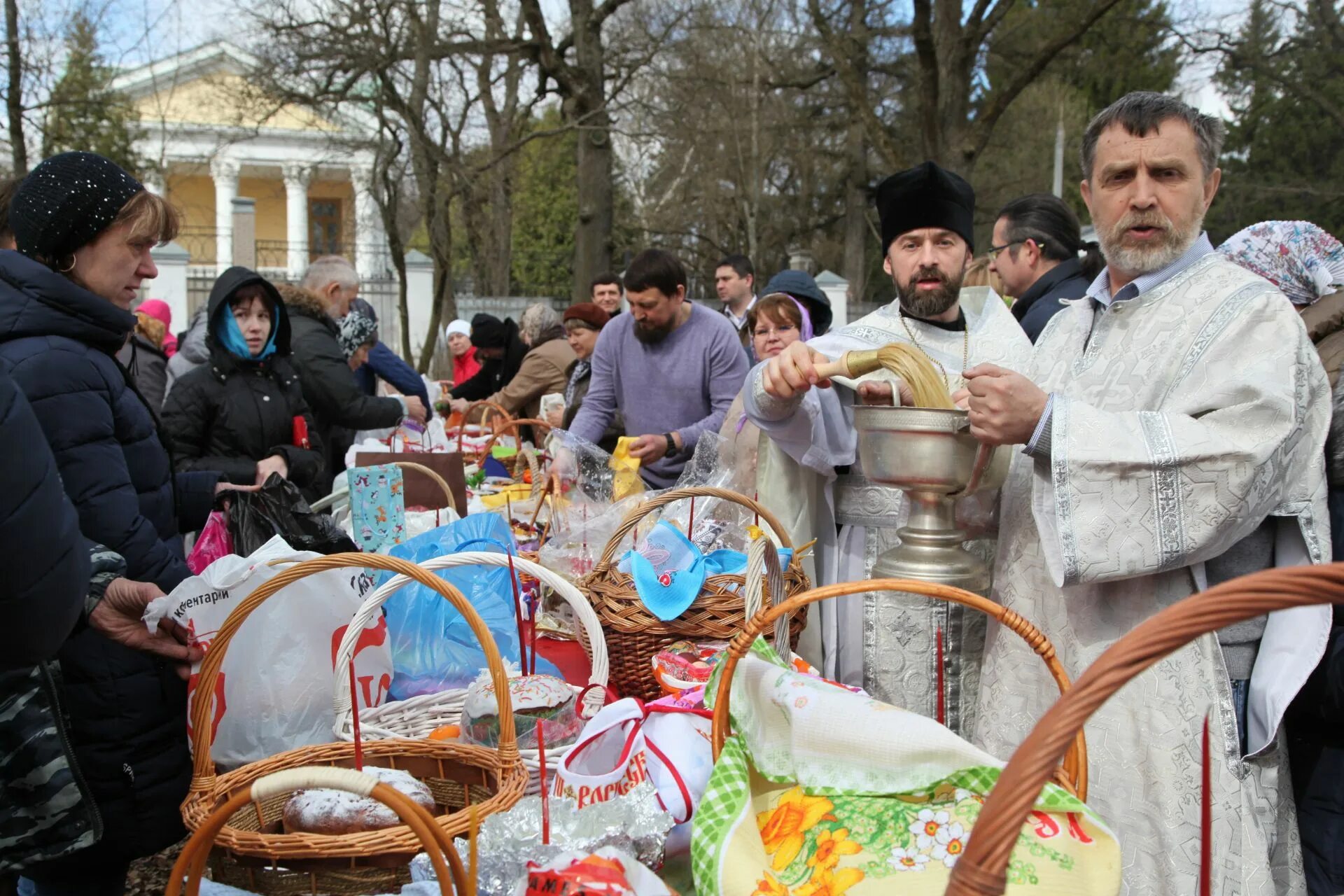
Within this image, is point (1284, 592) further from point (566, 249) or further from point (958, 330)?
point (566, 249)

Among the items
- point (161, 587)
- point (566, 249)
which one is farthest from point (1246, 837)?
point (566, 249)

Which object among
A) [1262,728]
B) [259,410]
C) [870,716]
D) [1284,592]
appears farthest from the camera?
[259,410]

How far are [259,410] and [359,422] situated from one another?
3.58 ft

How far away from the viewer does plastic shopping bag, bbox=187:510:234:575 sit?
2869mm

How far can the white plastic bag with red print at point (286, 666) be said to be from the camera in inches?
86.7

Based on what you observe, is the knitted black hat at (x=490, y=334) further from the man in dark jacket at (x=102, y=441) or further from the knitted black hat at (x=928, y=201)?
the man in dark jacket at (x=102, y=441)

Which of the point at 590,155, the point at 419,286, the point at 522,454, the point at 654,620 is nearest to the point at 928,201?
the point at 654,620

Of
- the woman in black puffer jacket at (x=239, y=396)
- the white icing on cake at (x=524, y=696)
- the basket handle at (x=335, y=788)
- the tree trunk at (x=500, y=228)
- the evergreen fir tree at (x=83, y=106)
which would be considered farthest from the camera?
the tree trunk at (x=500, y=228)

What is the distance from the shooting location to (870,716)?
148 centimetres

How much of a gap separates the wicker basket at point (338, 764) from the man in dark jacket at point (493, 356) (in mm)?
7038

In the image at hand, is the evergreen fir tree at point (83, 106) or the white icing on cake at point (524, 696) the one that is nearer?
the white icing on cake at point (524, 696)

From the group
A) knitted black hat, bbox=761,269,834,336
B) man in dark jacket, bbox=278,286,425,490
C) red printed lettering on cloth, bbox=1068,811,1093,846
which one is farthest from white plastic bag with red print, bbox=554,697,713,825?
man in dark jacket, bbox=278,286,425,490

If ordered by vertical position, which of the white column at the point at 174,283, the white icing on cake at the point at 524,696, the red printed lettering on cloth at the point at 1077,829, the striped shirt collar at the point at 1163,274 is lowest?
the white icing on cake at the point at 524,696

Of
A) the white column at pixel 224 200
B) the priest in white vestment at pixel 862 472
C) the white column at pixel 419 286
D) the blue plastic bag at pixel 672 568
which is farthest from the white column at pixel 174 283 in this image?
the blue plastic bag at pixel 672 568
